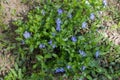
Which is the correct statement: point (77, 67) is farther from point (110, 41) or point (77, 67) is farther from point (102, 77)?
point (110, 41)

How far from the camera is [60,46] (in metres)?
3.96

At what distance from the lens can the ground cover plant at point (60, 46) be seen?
3.95 metres

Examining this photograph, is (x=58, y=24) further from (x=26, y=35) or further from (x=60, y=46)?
(x=26, y=35)

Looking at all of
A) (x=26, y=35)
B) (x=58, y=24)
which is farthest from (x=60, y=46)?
(x=26, y=35)

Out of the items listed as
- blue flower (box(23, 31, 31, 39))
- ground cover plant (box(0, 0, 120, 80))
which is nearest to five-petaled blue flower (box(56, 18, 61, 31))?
ground cover plant (box(0, 0, 120, 80))

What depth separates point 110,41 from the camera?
14.3 ft

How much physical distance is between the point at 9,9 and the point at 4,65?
2.66ft

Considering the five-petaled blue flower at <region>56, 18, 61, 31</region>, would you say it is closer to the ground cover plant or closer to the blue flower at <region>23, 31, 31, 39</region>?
the ground cover plant

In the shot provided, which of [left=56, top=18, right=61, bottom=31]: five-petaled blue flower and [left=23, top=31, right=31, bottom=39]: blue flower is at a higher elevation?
[left=56, top=18, right=61, bottom=31]: five-petaled blue flower

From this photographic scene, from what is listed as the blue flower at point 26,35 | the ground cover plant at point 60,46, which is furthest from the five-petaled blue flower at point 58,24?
the blue flower at point 26,35

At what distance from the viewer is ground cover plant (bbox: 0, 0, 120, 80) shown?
395 centimetres

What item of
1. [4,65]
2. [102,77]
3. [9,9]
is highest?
[9,9]

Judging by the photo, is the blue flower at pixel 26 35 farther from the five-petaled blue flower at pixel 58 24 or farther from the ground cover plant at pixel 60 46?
the five-petaled blue flower at pixel 58 24

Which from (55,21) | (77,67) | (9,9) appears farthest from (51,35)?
(9,9)
